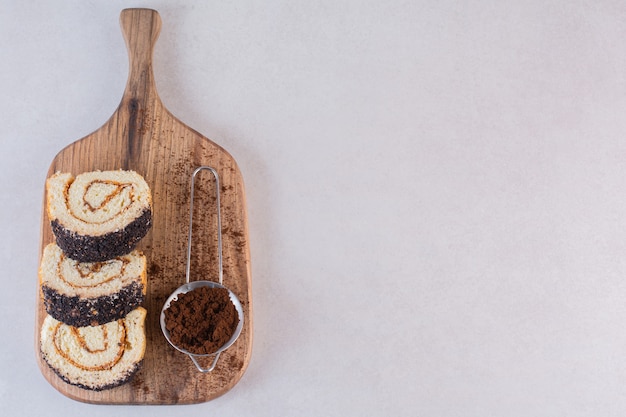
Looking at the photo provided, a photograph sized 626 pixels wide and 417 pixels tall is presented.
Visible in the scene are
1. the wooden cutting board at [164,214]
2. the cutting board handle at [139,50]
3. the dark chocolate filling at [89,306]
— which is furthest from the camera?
the cutting board handle at [139,50]

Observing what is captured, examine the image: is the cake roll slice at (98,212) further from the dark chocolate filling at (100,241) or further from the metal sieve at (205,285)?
the metal sieve at (205,285)

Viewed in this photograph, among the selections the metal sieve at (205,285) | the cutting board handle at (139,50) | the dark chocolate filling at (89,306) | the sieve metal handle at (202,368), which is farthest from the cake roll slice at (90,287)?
the cutting board handle at (139,50)

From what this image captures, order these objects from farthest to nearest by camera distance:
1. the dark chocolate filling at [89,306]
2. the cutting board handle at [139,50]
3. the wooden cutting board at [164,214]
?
the cutting board handle at [139,50] → the wooden cutting board at [164,214] → the dark chocolate filling at [89,306]

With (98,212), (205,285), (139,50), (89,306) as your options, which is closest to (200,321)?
(205,285)

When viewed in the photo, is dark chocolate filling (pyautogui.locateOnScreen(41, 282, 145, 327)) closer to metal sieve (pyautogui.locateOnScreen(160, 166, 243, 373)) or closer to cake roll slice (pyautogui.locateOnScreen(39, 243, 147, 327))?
cake roll slice (pyautogui.locateOnScreen(39, 243, 147, 327))

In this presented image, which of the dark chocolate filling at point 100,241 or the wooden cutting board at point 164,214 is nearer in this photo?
the dark chocolate filling at point 100,241

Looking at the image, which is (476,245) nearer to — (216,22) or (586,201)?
(586,201)

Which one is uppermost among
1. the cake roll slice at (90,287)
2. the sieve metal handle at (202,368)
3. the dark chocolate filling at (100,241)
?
the dark chocolate filling at (100,241)
